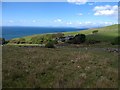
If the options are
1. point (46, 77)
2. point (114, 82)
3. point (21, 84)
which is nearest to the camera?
point (21, 84)

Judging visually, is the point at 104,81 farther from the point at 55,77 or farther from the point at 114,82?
the point at 55,77

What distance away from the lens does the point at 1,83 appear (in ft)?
35.7

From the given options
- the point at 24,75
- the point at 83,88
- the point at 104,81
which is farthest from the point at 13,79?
the point at 104,81

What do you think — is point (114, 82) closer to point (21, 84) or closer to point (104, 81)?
point (104, 81)

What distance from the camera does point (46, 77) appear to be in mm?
12594

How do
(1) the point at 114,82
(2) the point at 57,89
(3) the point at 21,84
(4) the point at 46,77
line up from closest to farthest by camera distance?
1. (2) the point at 57,89
2. (3) the point at 21,84
3. (1) the point at 114,82
4. (4) the point at 46,77

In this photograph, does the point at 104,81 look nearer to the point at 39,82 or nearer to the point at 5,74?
the point at 39,82

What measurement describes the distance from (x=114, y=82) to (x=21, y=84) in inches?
198

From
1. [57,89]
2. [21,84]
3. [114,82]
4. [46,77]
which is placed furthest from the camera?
[46,77]

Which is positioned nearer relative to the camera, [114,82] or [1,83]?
[1,83]

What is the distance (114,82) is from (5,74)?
6290 mm

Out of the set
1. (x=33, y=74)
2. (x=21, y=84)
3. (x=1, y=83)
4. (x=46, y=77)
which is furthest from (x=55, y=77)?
(x=1, y=83)

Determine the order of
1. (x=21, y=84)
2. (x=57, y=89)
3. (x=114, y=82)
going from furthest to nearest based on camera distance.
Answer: (x=114, y=82), (x=21, y=84), (x=57, y=89)

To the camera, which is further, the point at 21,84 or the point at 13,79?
the point at 13,79
